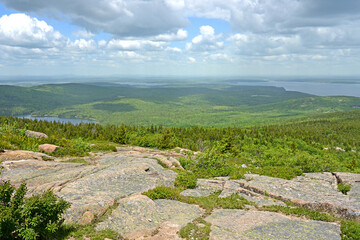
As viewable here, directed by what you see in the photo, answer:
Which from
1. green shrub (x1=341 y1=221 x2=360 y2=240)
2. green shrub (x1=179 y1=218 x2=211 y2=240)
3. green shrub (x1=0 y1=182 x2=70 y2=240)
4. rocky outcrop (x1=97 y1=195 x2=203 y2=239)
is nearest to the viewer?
green shrub (x1=0 y1=182 x2=70 y2=240)

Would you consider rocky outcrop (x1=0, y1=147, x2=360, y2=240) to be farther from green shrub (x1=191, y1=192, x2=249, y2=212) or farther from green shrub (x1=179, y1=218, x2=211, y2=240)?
green shrub (x1=191, y1=192, x2=249, y2=212)

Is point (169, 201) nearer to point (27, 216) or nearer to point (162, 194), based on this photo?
point (162, 194)

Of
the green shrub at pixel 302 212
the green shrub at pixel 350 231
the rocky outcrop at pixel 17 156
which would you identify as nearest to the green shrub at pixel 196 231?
the green shrub at pixel 302 212

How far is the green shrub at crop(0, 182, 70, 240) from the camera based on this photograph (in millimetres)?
9430

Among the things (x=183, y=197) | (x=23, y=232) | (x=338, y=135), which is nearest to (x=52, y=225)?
Answer: (x=23, y=232)

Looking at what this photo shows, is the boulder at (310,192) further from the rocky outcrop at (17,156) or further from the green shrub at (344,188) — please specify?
the rocky outcrop at (17,156)

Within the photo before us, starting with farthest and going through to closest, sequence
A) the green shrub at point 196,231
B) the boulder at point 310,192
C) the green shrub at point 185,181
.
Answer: the green shrub at point 185,181
the boulder at point 310,192
the green shrub at point 196,231

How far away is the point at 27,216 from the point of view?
32.8 ft

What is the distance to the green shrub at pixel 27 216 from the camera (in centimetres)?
943

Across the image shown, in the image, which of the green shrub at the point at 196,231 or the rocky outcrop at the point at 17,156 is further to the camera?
the rocky outcrop at the point at 17,156

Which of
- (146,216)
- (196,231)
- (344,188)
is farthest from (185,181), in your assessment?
(344,188)

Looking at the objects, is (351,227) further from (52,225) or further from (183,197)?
(52,225)

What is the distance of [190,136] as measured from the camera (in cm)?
10644

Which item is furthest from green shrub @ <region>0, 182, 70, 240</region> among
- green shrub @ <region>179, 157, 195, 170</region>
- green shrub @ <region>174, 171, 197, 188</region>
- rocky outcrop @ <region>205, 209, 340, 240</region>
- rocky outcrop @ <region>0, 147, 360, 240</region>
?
green shrub @ <region>179, 157, 195, 170</region>
